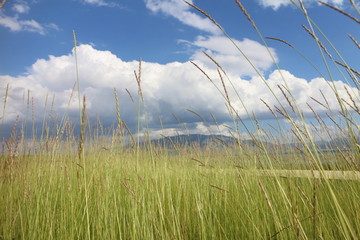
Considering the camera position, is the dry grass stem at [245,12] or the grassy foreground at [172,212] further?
the grassy foreground at [172,212]

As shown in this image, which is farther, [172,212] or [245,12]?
[172,212]

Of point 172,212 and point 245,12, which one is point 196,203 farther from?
point 245,12

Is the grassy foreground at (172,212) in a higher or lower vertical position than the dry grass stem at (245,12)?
lower

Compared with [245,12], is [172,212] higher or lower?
lower

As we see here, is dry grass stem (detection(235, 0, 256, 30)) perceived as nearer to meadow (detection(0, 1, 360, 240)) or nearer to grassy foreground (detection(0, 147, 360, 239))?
meadow (detection(0, 1, 360, 240))

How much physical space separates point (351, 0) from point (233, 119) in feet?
2.67

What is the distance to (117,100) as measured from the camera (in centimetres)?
143

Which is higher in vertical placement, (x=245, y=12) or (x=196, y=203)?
(x=245, y=12)

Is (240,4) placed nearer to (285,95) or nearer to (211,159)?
(285,95)

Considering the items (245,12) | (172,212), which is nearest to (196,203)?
(172,212)

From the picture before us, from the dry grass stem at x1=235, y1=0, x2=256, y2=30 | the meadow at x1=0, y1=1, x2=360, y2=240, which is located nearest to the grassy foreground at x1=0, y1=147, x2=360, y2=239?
the meadow at x1=0, y1=1, x2=360, y2=240

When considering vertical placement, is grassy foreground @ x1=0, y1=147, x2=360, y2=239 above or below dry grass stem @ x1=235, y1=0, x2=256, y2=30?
below

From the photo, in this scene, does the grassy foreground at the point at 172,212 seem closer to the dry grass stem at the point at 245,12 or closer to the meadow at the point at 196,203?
the meadow at the point at 196,203

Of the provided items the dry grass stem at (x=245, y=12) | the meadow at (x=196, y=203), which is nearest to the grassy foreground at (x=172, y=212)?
the meadow at (x=196, y=203)
